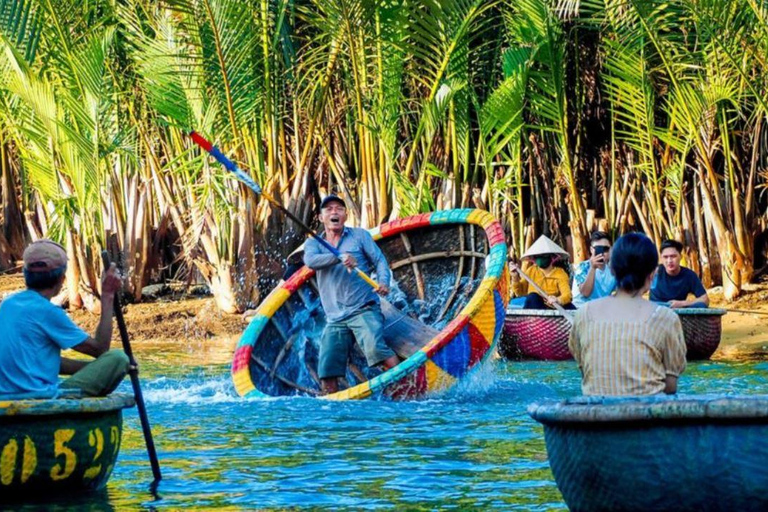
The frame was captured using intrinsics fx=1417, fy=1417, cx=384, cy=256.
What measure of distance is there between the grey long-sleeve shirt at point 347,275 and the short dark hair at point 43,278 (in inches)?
139

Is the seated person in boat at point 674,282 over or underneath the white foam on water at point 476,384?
over

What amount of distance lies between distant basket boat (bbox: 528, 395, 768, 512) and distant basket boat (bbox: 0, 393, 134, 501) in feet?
6.95

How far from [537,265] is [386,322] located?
2.61 meters

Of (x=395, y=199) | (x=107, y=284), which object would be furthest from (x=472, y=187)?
(x=107, y=284)

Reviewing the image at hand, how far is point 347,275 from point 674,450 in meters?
5.07

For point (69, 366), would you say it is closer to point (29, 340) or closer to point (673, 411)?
point (29, 340)

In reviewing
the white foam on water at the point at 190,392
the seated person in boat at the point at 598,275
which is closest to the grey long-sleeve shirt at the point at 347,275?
the white foam on water at the point at 190,392

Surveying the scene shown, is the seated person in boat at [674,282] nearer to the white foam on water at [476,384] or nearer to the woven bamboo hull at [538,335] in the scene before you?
the woven bamboo hull at [538,335]

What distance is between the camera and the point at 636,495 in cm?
484

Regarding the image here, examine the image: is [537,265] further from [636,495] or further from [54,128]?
[636,495]

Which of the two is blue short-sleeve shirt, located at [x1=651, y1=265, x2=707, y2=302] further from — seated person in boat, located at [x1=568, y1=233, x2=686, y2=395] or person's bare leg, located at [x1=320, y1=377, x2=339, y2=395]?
seated person in boat, located at [x1=568, y1=233, x2=686, y2=395]

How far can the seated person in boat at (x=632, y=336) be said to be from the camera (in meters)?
5.09

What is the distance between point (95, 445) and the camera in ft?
20.0

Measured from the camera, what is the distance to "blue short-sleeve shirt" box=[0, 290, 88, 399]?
603cm
